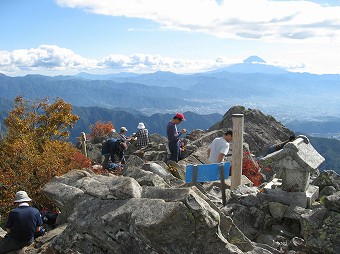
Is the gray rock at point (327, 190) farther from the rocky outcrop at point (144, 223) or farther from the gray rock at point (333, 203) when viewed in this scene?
the rocky outcrop at point (144, 223)

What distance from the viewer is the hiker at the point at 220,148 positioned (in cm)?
1372

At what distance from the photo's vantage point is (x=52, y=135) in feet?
119

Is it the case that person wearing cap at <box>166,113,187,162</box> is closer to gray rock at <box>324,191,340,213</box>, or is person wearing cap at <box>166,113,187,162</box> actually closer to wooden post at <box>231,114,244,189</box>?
wooden post at <box>231,114,244,189</box>

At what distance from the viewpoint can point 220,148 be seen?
1394cm

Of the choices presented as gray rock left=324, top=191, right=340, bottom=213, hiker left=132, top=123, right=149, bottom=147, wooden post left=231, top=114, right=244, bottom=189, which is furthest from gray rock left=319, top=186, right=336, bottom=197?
hiker left=132, top=123, right=149, bottom=147

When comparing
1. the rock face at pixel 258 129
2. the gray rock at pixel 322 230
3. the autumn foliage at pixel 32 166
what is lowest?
the rock face at pixel 258 129

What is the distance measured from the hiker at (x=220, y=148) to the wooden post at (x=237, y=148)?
0.97 feet

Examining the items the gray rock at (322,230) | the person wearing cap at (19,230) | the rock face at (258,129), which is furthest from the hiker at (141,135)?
the gray rock at (322,230)

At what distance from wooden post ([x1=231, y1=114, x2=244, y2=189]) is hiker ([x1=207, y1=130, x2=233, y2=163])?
297mm

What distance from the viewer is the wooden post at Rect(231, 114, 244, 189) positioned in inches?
530

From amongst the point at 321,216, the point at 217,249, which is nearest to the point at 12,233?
the point at 217,249

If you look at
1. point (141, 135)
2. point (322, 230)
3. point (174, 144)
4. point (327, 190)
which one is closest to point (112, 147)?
point (141, 135)

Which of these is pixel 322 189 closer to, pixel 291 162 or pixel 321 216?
pixel 291 162

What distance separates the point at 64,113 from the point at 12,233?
28946 mm
